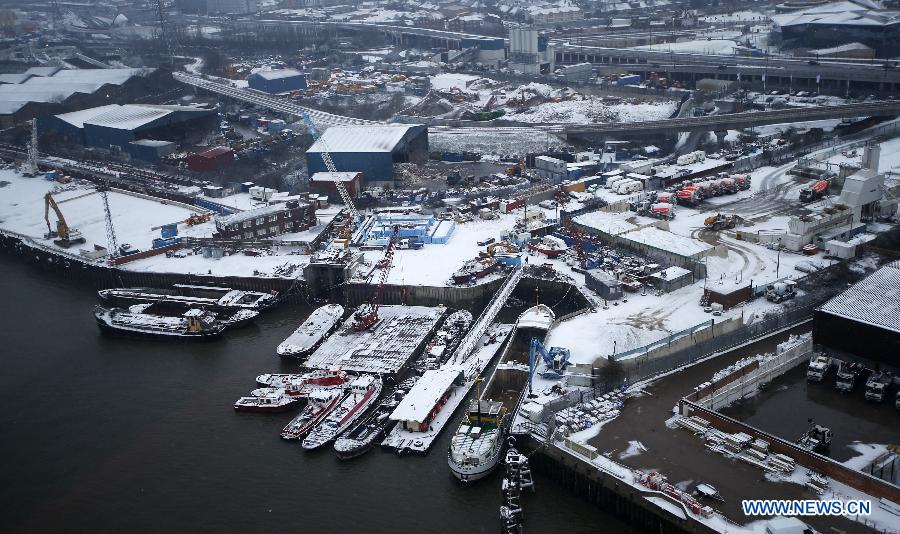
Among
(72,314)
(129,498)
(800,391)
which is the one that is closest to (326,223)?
(72,314)

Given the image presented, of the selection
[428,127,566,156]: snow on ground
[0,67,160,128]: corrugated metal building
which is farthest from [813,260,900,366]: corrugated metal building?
[0,67,160,128]: corrugated metal building

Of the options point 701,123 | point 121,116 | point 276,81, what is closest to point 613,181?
point 701,123

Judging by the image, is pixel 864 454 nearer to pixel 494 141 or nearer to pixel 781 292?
pixel 781 292

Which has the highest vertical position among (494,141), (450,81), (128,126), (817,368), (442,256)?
(450,81)

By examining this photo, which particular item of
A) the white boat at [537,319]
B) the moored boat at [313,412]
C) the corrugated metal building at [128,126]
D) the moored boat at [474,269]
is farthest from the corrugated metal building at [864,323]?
the corrugated metal building at [128,126]

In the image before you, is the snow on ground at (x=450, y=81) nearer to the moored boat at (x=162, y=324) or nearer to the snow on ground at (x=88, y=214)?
the snow on ground at (x=88, y=214)

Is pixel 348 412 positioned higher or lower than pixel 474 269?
lower

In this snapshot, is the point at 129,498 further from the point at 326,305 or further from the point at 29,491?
the point at 326,305

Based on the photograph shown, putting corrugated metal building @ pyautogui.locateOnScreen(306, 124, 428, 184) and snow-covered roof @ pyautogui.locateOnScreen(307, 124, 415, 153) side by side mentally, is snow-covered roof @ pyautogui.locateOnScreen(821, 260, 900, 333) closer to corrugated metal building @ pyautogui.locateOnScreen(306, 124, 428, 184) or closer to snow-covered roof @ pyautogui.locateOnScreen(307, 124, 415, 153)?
corrugated metal building @ pyautogui.locateOnScreen(306, 124, 428, 184)
